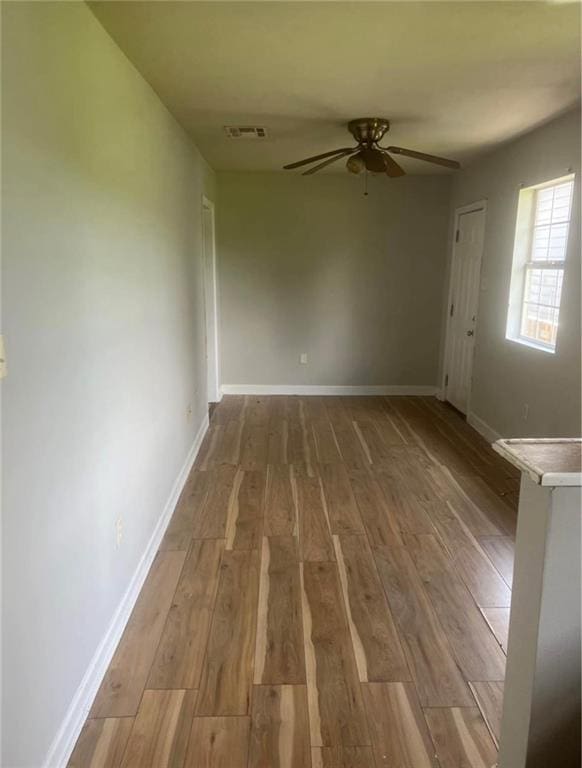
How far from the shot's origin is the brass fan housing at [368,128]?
324cm

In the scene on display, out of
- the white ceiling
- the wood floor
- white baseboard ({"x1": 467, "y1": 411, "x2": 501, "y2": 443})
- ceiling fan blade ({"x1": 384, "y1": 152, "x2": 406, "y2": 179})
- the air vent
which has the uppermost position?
the air vent

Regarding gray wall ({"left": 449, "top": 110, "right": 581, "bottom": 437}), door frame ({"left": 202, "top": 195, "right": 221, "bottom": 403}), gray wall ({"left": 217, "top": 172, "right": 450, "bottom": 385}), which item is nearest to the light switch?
gray wall ({"left": 449, "top": 110, "right": 581, "bottom": 437})

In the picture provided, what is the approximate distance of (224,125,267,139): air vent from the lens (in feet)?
11.3

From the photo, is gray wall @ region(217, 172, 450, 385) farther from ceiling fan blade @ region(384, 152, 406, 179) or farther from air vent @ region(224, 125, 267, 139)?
ceiling fan blade @ region(384, 152, 406, 179)

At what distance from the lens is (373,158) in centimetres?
327

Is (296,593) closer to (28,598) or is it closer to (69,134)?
(28,598)

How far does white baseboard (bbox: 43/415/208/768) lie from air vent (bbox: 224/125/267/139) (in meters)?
2.56

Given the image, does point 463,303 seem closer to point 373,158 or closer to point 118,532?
point 373,158

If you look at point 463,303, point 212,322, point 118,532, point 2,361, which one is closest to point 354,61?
point 2,361

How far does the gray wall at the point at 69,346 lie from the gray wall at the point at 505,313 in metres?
2.51

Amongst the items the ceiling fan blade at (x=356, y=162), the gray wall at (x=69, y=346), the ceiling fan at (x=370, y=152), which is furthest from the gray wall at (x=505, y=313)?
the gray wall at (x=69, y=346)

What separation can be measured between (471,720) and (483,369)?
3.35m

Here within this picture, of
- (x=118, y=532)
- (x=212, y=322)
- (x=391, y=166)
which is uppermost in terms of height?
(x=391, y=166)

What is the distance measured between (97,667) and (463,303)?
4.54 metres
